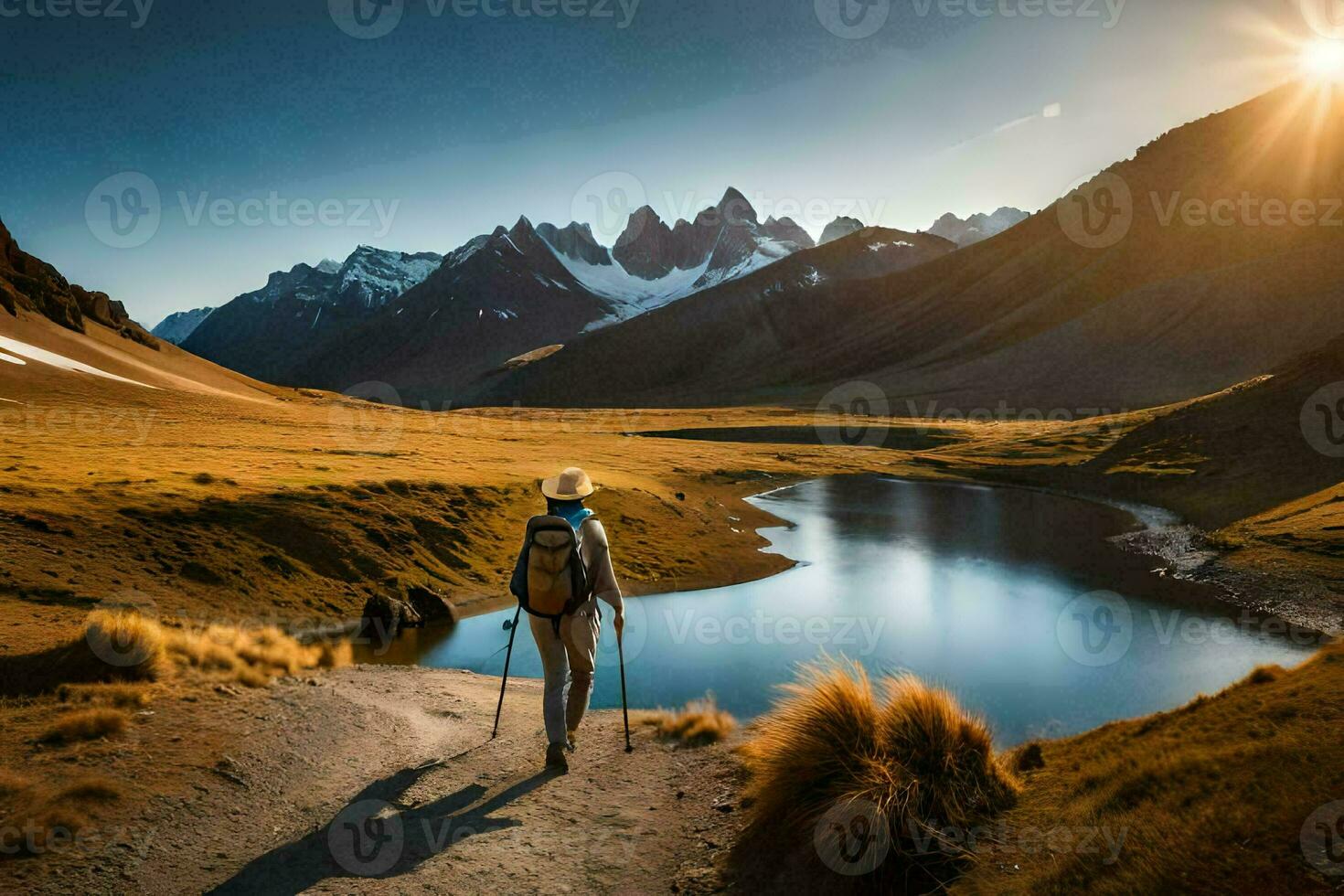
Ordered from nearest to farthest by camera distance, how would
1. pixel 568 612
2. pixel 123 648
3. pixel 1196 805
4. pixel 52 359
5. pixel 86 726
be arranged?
pixel 1196 805 < pixel 86 726 < pixel 568 612 < pixel 123 648 < pixel 52 359

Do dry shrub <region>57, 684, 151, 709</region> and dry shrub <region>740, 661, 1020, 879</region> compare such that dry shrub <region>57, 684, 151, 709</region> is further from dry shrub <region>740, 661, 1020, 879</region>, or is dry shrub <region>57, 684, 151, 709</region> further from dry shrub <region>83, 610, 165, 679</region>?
dry shrub <region>740, 661, 1020, 879</region>

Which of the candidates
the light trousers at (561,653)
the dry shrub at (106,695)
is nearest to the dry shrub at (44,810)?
the dry shrub at (106,695)

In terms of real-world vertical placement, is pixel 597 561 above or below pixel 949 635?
above

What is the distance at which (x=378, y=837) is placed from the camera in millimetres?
7082

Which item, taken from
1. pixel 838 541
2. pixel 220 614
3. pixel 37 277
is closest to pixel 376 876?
pixel 220 614

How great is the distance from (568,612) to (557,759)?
6.27 feet

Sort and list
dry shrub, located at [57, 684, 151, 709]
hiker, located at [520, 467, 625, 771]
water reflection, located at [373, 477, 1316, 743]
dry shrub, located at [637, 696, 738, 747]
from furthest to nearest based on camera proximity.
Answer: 1. water reflection, located at [373, 477, 1316, 743]
2. dry shrub, located at [637, 696, 738, 747]
3. hiker, located at [520, 467, 625, 771]
4. dry shrub, located at [57, 684, 151, 709]

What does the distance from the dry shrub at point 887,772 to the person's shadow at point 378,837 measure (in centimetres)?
283

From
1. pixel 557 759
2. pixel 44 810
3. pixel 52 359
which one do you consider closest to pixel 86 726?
pixel 44 810

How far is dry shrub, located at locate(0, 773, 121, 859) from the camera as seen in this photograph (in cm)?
612

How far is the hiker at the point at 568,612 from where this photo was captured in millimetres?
9023

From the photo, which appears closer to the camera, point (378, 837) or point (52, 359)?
point (378, 837)

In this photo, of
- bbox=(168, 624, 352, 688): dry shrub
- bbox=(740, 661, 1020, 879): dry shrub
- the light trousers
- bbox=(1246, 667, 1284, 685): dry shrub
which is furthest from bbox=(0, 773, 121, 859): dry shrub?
bbox=(1246, 667, 1284, 685): dry shrub

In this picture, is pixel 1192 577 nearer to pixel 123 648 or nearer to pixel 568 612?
pixel 568 612
